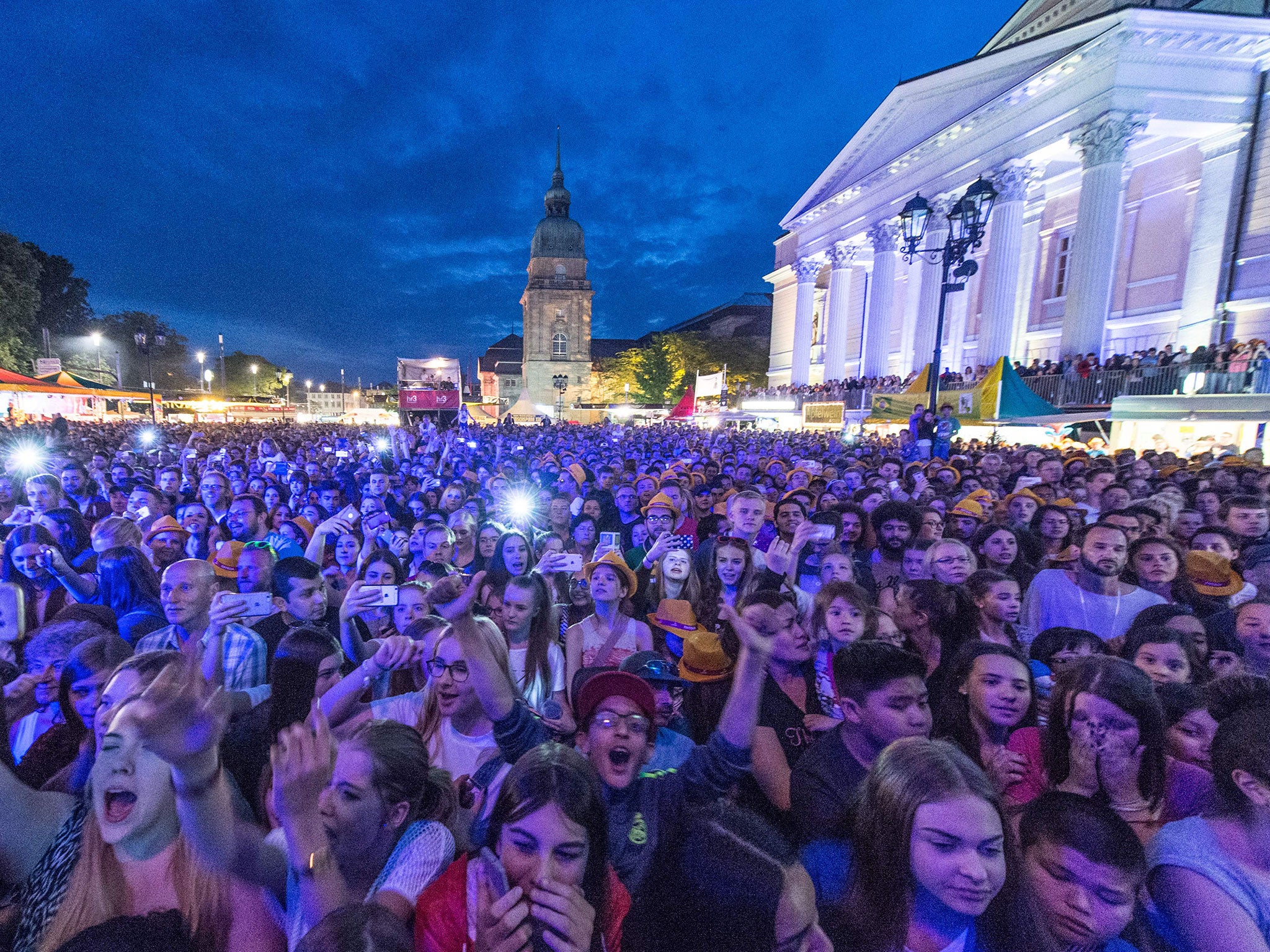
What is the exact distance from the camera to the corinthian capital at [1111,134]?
58.3 feet

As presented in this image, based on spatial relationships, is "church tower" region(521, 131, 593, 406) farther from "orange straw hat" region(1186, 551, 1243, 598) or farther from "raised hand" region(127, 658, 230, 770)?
"raised hand" region(127, 658, 230, 770)

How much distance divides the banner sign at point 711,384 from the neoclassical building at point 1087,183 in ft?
29.1

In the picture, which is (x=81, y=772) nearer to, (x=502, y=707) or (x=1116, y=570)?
(x=502, y=707)

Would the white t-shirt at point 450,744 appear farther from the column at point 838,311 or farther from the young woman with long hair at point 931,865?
the column at point 838,311

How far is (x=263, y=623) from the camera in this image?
3.43 m

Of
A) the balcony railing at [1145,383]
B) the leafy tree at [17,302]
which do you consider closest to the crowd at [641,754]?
the balcony railing at [1145,383]

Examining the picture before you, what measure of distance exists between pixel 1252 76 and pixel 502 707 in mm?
28905

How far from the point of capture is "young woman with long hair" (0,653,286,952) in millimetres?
1568

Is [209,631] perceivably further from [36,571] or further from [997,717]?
[997,717]

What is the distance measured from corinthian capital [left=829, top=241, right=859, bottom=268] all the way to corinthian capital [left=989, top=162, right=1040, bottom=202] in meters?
10.9

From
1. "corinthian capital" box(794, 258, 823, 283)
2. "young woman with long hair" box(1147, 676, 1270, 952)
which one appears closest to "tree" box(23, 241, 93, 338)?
"corinthian capital" box(794, 258, 823, 283)

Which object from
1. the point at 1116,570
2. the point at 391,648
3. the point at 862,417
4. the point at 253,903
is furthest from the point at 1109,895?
the point at 862,417

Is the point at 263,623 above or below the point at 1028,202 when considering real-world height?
below

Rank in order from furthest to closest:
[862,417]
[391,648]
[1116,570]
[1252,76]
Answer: [862,417] → [1252,76] → [1116,570] → [391,648]
